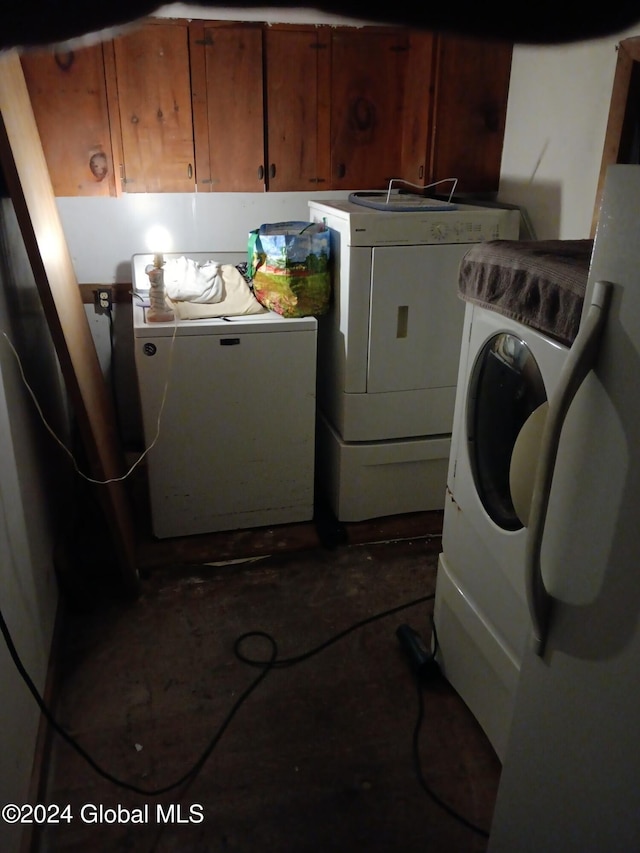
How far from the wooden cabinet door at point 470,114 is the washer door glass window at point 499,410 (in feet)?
4.39

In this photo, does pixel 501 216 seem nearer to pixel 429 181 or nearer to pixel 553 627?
pixel 429 181

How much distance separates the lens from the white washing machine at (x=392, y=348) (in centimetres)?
206

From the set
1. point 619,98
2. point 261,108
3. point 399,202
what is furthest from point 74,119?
point 619,98

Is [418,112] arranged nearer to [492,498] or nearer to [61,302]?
[61,302]

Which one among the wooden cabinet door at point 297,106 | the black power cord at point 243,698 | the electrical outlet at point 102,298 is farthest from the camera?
the electrical outlet at point 102,298

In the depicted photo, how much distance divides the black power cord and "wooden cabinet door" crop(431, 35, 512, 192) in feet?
5.29

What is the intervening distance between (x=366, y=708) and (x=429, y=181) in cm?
190

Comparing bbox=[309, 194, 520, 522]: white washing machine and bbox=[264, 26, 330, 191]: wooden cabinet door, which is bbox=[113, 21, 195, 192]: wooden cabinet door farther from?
bbox=[309, 194, 520, 522]: white washing machine

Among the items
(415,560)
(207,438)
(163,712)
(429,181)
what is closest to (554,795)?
(163,712)

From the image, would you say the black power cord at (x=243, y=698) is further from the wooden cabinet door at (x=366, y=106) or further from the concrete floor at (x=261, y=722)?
the wooden cabinet door at (x=366, y=106)

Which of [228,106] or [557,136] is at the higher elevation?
[228,106]

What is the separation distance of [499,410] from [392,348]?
0.88 meters

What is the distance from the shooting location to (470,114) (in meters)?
2.32

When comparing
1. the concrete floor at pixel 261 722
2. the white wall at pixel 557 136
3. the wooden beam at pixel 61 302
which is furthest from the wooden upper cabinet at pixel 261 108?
the concrete floor at pixel 261 722
